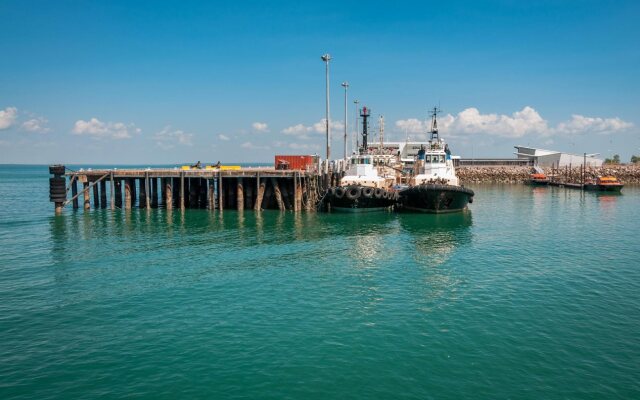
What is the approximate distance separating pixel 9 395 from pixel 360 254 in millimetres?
21443

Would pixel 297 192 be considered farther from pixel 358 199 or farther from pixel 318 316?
pixel 318 316

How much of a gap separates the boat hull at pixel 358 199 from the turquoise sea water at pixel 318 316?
12.1 metres

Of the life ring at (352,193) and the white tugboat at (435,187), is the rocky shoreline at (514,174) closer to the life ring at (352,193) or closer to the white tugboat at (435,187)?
the white tugboat at (435,187)

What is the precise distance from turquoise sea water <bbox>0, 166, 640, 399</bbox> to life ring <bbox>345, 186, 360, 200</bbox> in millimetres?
11702

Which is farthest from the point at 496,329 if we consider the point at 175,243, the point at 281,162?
the point at 281,162

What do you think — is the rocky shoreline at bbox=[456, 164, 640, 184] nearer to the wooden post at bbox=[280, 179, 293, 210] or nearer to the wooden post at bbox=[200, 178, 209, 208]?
the wooden post at bbox=[280, 179, 293, 210]

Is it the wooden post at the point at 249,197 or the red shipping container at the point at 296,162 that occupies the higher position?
the red shipping container at the point at 296,162

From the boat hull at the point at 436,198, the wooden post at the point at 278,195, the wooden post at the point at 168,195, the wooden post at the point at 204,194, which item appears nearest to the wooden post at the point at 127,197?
the wooden post at the point at 168,195

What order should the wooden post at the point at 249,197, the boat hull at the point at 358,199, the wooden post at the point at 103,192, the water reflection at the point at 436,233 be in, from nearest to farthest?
1. the water reflection at the point at 436,233
2. the boat hull at the point at 358,199
3. the wooden post at the point at 103,192
4. the wooden post at the point at 249,197

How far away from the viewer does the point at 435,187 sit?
47906mm

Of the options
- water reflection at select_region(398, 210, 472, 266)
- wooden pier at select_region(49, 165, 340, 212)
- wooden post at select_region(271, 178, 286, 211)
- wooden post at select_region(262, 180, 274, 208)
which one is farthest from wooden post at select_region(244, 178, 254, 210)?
water reflection at select_region(398, 210, 472, 266)

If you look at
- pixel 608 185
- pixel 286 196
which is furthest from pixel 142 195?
pixel 608 185

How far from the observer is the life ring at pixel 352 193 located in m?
48.9

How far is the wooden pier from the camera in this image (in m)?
51.4
